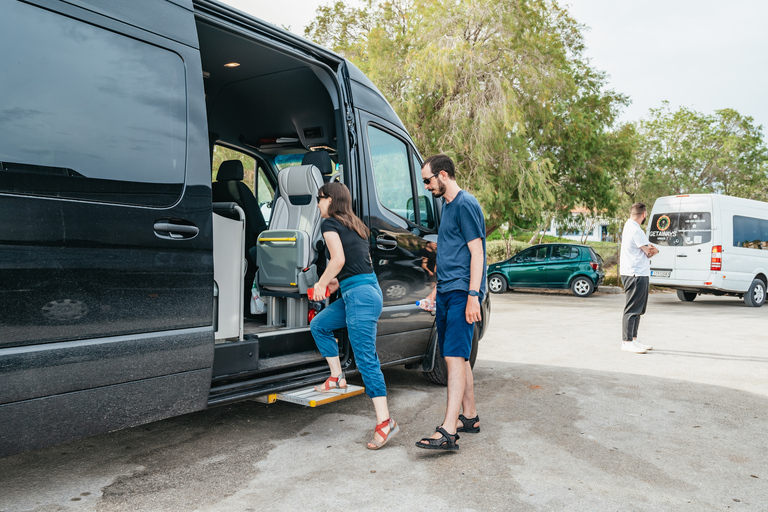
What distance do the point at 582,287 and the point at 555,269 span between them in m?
0.86

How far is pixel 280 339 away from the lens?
4.28 m

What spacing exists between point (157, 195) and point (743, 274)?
15.1 meters

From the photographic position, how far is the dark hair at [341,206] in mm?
3990

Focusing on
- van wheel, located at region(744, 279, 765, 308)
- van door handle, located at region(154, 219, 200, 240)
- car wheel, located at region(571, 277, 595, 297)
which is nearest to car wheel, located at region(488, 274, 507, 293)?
car wheel, located at region(571, 277, 595, 297)

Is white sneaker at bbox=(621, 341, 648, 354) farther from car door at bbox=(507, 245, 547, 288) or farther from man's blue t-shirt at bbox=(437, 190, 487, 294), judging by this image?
car door at bbox=(507, 245, 547, 288)

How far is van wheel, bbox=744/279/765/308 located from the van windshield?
225 centimetres

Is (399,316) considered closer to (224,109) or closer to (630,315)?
(224,109)

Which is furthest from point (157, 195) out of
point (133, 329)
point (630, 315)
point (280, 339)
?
point (630, 315)

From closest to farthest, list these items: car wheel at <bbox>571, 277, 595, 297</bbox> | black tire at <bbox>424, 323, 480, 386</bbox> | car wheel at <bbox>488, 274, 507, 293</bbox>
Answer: black tire at <bbox>424, 323, 480, 386</bbox>, car wheel at <bbox>571, 277, 595, 297</bbox>, car wheel at <bbox>488, 274, 507, 293</bbox>

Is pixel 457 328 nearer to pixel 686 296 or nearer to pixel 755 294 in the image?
pixel 755 294

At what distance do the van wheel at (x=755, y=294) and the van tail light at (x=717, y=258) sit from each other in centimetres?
168

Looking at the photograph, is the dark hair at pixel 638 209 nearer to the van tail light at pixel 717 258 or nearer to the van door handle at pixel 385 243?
the van door handle at pixel 385 243

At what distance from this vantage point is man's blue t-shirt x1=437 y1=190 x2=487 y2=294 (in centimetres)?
390

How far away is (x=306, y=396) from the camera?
3885 mm
